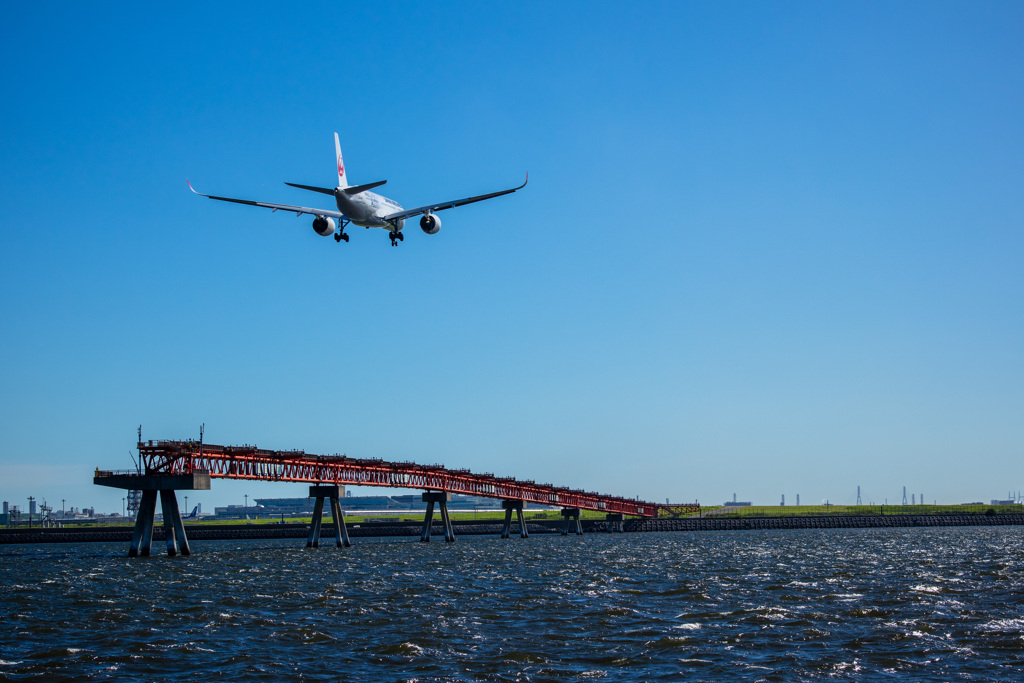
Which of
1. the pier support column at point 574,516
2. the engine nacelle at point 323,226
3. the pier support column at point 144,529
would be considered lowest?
the pier support column at point 574,516

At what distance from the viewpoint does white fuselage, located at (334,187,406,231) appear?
54.2 m

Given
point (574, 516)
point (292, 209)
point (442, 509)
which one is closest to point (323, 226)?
point (292, 209)

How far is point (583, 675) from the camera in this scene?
25.5 m

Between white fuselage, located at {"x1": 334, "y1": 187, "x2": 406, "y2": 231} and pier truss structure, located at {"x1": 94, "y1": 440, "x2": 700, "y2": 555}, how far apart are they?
3407 centimetres

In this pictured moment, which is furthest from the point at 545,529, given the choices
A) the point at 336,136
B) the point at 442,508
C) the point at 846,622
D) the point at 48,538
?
the point at 846,622

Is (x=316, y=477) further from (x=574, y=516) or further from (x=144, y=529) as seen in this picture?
(x=574, y=516)

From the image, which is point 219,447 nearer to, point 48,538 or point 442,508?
point 442,508

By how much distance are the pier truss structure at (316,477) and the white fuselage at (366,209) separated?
34067 mm

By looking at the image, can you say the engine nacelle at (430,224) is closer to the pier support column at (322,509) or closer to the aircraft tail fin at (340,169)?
the aircraft tail fin at (340,169)

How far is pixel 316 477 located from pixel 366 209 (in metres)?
48.7

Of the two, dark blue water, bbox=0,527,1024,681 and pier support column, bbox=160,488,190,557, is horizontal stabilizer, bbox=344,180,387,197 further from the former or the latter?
pier support column, bbox=160,488,190,557

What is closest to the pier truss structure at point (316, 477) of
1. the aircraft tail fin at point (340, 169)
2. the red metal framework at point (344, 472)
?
the red metal framework at point (344, 472)

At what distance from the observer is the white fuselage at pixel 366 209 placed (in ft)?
178

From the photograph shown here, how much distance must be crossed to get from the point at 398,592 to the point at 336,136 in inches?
1333
